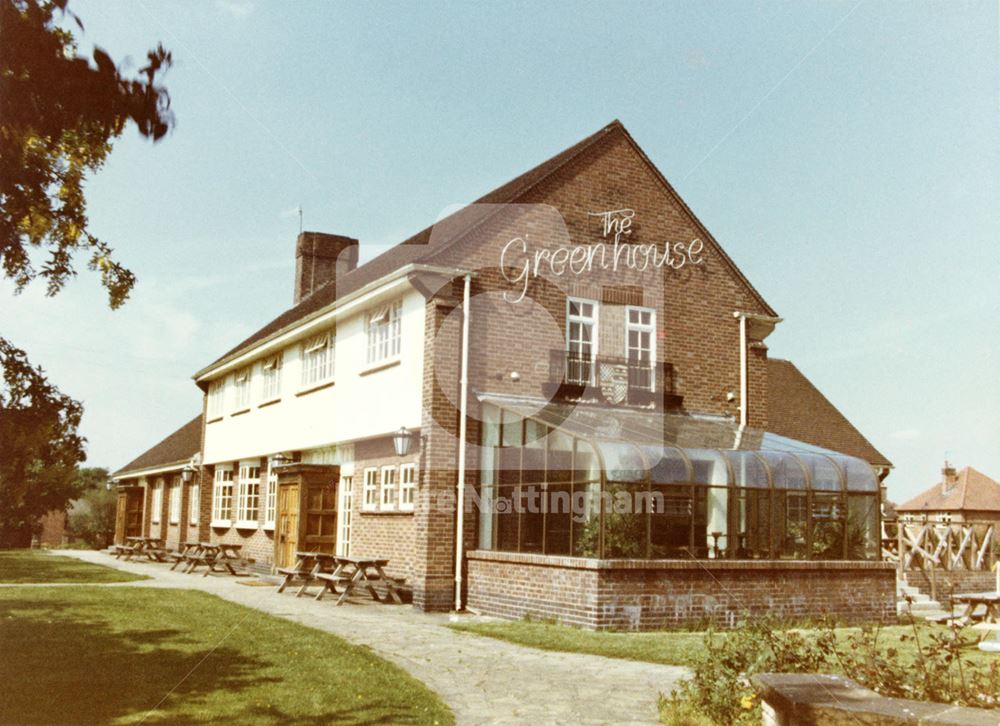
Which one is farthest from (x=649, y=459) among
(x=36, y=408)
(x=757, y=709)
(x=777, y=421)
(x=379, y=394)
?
(x=777, y=421)

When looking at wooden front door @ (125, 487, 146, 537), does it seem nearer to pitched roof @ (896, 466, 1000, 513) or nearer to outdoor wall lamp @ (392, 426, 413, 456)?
outdoor wall lamp @ (392, 426, 413, 456)

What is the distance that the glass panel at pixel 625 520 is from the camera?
14.0 m

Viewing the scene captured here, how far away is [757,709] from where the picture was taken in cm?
692

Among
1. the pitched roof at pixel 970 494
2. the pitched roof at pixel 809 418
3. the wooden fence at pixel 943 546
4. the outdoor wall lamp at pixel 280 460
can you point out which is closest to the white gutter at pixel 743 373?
the wooden fence at pixel 943 546

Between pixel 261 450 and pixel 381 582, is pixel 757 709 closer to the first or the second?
pixel 381 582

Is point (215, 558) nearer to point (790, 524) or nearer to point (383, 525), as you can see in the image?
point (383, 525)

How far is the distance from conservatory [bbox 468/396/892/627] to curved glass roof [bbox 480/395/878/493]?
2cm

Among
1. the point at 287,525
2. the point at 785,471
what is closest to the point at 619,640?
the point at 785,471

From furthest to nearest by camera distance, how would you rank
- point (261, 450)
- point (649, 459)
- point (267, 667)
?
point (261, 450) < point (649, 459) < point (267, 667)

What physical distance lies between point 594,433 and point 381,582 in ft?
18.3

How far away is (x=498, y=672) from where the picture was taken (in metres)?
9.91

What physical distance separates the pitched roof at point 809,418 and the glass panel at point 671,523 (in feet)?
48.9

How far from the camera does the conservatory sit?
1394 cm

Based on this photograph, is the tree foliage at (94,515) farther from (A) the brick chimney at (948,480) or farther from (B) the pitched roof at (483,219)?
(A) the brick chimney at (948,480)
